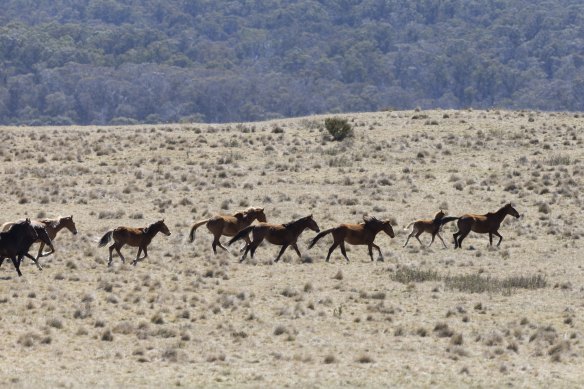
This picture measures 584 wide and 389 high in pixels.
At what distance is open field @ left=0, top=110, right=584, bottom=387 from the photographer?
749 inches

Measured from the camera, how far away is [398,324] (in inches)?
867

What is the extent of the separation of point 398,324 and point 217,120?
518 feet

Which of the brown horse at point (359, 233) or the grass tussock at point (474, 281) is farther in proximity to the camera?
the brown horse at point (359, 233)

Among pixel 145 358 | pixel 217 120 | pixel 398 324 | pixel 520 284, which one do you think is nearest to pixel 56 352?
pixel 145 358

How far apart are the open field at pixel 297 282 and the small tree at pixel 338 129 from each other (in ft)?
15.4

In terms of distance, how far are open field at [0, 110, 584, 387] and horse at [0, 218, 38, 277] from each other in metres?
0.65

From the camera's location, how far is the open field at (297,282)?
1903 cm

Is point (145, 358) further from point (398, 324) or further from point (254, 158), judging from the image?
point (254, 158)

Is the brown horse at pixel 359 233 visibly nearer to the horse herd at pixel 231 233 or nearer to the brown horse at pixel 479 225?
the horse herd at pixel 231 233

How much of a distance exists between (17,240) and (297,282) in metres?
6.20

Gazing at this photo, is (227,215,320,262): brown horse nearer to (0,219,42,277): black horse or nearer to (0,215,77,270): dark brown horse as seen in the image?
(0,215,77,270): dark brown horse

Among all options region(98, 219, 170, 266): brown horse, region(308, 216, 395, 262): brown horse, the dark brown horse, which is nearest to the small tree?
region(308, 216, 395, 262): brown horse

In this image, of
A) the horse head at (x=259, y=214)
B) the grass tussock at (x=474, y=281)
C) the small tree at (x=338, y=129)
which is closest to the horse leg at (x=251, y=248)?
the horse head at (x=259, y=214)

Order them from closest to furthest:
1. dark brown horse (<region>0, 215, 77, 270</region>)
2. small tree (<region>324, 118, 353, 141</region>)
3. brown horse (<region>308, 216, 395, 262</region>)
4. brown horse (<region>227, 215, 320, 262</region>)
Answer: dark brown horse (<region>0, 215, 77, 270</region>) < brown horse (<region>227, 215, 320, 262</region>) < brown horse (<region>308, 216, 395, 262</region>) < small tree (<region>324, 118, 353, 141</region>)
